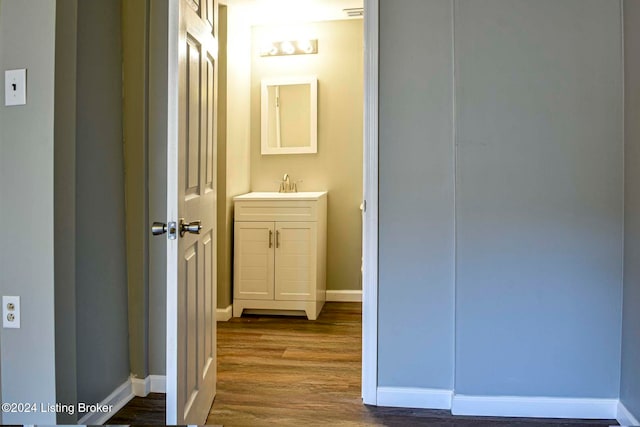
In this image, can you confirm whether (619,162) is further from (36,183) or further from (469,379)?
(36,183)

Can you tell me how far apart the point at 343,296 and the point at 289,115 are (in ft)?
5.64

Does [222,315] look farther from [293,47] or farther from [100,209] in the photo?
[293,47]

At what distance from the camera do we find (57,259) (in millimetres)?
1712

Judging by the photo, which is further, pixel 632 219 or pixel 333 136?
pixel 333 136

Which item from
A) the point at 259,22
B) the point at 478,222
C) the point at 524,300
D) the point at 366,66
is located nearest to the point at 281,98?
the point at 259,22

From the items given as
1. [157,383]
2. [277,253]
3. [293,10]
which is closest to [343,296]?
[277,253]

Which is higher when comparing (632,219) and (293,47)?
(293,47)

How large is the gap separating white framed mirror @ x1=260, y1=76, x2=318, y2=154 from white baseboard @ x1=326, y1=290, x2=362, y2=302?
131 centimetres

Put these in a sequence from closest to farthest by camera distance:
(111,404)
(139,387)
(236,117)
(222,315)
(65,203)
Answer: (65,203) → (111,404) → (139,387) → (222,315) → (236,117)

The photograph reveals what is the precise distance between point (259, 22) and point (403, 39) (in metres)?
2.35

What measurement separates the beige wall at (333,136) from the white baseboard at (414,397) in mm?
1984

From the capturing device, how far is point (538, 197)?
85.5 inches

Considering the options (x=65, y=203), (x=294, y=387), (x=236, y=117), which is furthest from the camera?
(x=236, y=117)

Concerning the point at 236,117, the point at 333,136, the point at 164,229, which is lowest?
the point at 164,229
